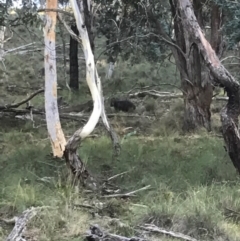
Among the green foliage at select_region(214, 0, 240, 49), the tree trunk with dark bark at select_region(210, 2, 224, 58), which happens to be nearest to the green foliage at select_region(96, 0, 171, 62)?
the tree trunk with dark bark at select_region(210, 2, 224, 58)

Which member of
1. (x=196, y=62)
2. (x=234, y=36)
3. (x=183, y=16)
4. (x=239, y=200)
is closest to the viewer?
(x=239, y=200)

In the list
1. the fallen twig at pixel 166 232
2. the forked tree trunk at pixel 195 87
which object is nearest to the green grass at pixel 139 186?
the fallen twig at pixel 166 232

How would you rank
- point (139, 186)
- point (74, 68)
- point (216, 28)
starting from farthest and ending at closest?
point (74, 68)
point (216, 28)
point (139, 186)

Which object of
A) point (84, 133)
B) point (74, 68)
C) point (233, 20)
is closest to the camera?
point (84, 133)

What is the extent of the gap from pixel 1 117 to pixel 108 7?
3825mm

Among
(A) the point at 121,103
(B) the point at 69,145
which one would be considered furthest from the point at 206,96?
(B) the point at 69,145

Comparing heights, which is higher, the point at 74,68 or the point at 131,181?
the point at 74,68

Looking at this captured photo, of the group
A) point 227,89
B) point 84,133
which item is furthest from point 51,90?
point 227,89

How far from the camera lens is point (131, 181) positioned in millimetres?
7836

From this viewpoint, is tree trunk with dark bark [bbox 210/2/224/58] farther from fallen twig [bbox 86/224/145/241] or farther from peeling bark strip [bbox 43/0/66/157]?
Answer: fallen twig [bbox 86/224/145/241]

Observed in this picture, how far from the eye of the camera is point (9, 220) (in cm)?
582

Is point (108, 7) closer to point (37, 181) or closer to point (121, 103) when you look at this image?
point (121, 103)

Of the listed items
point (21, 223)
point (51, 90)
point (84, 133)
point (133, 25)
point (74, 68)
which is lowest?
point (21, 223)

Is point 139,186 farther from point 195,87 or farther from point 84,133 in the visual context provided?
point 195,87
